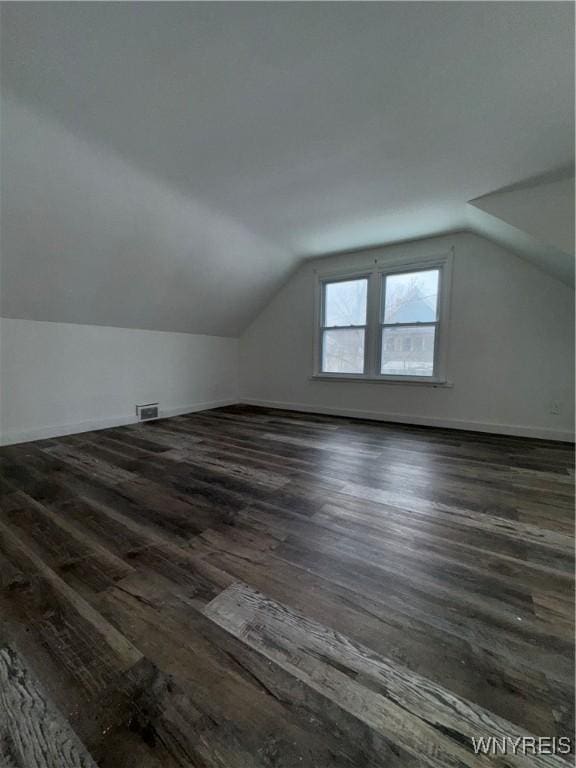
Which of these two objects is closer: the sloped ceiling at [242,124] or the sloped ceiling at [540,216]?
the sloped ceiling at [242,124]

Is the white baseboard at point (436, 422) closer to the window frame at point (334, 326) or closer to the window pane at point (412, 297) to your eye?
the window frame at point (334, 326)

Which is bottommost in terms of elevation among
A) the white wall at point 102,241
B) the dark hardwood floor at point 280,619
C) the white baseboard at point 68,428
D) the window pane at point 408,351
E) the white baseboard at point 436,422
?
the dark hardwood floor at point 280,619

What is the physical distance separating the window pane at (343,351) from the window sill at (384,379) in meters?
0.11

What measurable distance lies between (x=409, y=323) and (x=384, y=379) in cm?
81

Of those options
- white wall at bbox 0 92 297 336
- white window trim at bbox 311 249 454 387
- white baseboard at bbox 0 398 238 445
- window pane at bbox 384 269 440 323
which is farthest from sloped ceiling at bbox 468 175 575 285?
white baseboard at bbox 0 398 238 445

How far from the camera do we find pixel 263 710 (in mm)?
746

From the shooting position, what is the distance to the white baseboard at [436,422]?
10.7ft

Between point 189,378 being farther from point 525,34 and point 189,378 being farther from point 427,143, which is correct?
point 525,34

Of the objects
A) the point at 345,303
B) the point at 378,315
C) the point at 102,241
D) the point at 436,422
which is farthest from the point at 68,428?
the point at 436,422

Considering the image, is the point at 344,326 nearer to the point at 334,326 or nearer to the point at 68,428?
the point at 334,326

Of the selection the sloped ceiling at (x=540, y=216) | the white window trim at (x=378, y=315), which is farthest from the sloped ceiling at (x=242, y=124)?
the white window trim at (x=378, y=315)

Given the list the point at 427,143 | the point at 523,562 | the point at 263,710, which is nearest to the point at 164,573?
the point at 263,710

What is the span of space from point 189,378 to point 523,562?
4.33 metres

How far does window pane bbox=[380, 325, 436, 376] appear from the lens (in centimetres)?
389
